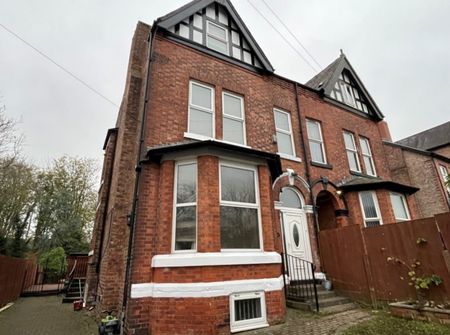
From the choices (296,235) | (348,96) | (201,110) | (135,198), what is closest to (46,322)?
(135,198)

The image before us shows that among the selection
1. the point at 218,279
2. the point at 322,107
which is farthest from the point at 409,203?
the point at 218,279

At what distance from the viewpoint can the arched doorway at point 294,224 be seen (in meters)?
8.50

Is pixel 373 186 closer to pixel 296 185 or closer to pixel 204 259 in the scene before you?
pixel 296 185

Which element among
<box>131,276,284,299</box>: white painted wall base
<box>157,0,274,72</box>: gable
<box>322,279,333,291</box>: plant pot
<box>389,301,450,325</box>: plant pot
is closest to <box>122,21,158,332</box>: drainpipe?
<box>131,276,284,299</box>: white painted wall base

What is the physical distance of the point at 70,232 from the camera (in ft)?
74.0

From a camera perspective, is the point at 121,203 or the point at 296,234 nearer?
the point at 121,203

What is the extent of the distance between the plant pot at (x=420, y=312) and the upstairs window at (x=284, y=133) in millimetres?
5796

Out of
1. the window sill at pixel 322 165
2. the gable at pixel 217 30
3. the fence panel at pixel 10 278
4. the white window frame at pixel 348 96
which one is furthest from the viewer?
the white window frame at pixel 348 96

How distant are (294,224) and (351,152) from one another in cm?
595

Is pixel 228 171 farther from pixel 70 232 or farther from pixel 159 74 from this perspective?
pixel 70 232

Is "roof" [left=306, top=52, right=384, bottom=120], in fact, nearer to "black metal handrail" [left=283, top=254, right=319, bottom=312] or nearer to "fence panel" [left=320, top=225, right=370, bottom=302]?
"fence panel" [left=320, top=225, right=370, bottom=302]

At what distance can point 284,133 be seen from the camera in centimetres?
1033

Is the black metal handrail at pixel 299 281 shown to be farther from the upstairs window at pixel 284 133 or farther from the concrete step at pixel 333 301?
the upstairs window at pixel 284 133

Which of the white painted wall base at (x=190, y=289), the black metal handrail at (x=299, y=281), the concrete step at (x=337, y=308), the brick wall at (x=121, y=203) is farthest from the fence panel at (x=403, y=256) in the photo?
the brick wall at (x=121, y=203)
